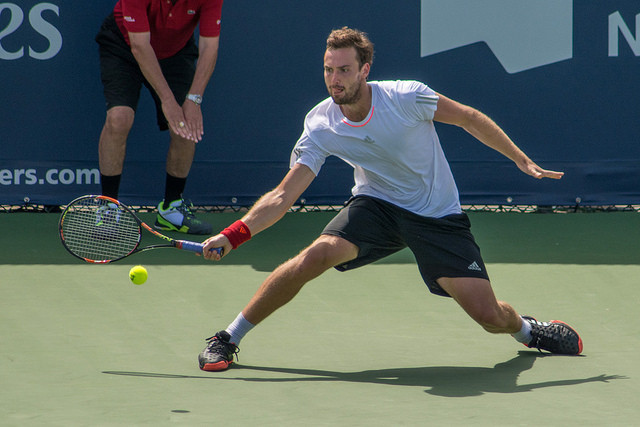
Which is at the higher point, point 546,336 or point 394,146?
point 394,146

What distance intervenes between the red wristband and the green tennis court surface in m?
0.49

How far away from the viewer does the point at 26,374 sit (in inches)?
145

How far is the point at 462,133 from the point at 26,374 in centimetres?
395

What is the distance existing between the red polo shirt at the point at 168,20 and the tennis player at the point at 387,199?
83.7 inches

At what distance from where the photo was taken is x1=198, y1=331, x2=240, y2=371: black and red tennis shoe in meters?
3.78

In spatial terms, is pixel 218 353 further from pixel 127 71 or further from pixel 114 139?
pixel 127 71

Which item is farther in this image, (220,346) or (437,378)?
(220,346)

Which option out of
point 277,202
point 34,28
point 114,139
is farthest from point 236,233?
point 34,28

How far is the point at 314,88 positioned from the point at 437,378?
345cm

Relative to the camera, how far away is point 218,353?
382 centimetres

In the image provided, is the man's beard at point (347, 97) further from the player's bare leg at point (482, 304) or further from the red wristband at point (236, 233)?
the player's bare leg at point (482, 304)

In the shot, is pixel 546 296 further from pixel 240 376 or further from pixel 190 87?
pixel 190 87

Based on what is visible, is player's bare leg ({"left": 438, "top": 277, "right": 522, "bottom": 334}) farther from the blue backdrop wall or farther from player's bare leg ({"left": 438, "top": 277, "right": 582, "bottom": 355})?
the blue backdrop wall

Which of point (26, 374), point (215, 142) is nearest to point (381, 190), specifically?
point (26, 374)
